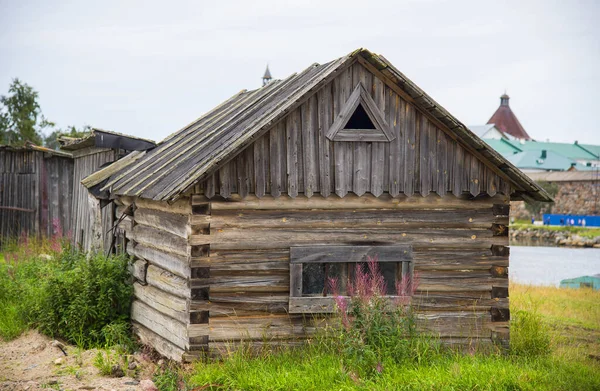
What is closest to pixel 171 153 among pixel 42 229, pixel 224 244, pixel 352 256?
pixel 224 244

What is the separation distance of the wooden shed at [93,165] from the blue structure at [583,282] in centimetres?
1607

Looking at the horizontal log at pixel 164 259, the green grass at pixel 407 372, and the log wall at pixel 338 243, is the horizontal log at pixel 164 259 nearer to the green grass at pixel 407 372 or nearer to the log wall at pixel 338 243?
the log wall at pixel 338 243

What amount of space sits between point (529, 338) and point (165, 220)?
584cm

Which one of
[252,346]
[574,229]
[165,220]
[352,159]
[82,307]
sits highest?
[352,159]

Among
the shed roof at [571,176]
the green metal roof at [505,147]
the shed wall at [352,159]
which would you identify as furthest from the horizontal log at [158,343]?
the green metal roof at [505,147]

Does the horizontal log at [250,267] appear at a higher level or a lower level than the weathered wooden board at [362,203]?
lower

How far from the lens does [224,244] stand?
9.17m

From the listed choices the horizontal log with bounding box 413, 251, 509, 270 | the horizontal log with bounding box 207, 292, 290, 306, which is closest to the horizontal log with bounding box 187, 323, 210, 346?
the horizontal log with bounding box 207, 292, 290, 306

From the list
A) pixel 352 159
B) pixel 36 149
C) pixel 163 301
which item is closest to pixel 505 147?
pixel 36 149

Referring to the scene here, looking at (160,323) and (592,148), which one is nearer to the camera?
(160,323)

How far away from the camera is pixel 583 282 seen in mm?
24406

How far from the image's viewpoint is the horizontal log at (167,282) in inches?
363

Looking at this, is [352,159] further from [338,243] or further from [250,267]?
[250,267]

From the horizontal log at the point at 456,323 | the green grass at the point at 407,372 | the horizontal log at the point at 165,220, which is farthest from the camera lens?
the horizontal log at the point at 456,323
